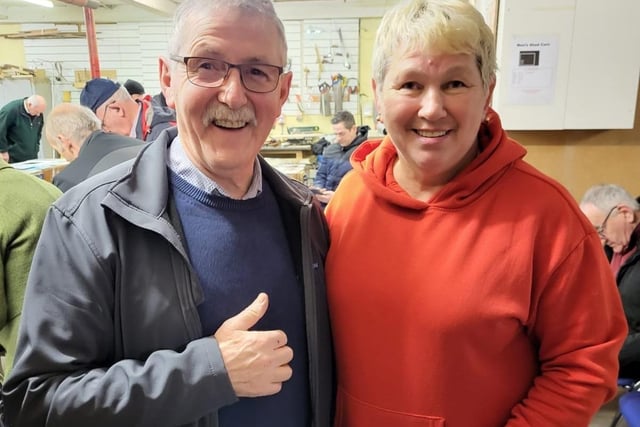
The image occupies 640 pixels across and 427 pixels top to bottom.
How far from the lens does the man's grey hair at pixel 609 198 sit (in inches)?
97.8

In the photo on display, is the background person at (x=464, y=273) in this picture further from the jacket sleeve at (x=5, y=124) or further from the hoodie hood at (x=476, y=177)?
the jacket sleeve at (x=5, y=124)

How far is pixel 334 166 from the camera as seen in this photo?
5273mm

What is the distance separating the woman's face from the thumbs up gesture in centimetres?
48

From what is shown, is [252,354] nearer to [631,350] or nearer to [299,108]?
[631,350]

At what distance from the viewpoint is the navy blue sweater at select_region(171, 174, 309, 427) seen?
1.01 metres

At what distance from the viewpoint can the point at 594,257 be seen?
0.99m

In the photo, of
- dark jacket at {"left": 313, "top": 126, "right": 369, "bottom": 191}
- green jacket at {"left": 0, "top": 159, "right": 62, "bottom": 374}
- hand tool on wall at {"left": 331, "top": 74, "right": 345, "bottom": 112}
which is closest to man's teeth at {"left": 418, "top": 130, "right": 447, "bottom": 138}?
green jacket at {"left": 0, "top": 159, "right": 62, "bottom": 374}

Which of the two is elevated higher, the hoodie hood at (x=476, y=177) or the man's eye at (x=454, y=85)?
the man's eye at (x=454, y=85)

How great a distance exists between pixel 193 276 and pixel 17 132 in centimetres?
672

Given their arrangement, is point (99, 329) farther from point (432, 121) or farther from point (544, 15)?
point (544, 15)

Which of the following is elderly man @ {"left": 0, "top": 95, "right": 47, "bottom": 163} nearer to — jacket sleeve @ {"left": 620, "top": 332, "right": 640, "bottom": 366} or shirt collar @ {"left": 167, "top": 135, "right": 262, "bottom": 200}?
shirt collar @ {"left": 167, "top": 135, "right": 262, "bottom": 200}

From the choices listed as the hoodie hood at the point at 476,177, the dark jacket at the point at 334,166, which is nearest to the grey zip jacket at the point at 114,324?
the hoodie hood at the point at 476,177

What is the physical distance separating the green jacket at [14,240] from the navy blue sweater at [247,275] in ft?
2.33

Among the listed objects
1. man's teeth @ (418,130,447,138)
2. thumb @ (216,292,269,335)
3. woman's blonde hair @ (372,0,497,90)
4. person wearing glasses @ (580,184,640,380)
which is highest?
woman's blonde hair @ (372,0,497,90)
